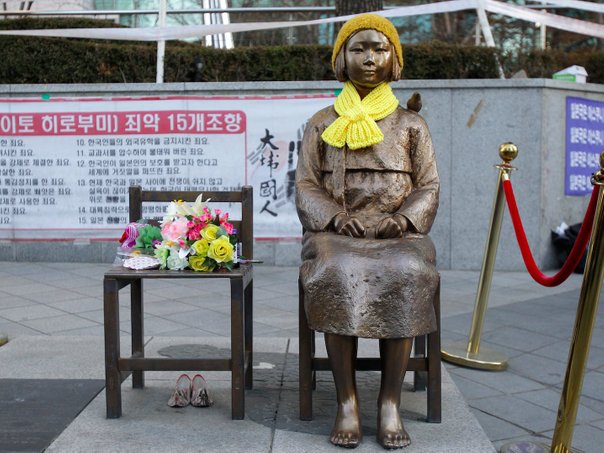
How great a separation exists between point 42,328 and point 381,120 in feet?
11.2

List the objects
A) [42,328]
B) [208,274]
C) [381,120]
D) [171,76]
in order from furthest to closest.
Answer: [171,76] → [42,328] → [381,120] → [208,274]

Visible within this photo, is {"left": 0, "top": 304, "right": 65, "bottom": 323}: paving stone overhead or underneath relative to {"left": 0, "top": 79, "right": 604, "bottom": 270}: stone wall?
underneath

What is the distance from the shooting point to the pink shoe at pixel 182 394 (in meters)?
3.67

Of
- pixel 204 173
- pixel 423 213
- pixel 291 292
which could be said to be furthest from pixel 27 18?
pixel 423 213

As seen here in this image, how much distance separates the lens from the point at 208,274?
3406 mm

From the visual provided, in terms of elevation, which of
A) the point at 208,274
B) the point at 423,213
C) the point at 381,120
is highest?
the point at 381,120

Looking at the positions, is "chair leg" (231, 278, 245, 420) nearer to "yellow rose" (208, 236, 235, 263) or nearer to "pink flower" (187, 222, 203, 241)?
"yellow rose" (208, 236, 235, 263)

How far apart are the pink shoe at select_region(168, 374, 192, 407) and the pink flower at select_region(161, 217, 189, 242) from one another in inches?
30.3

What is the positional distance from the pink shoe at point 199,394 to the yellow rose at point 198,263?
65 cm

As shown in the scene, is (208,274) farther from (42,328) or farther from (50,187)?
(50,187)

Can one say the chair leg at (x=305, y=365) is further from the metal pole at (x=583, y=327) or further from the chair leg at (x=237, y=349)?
the metal pole at (x=583, y=327)

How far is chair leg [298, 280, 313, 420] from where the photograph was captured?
3.41m

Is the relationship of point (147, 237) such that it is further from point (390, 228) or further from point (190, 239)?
point (390, 228)

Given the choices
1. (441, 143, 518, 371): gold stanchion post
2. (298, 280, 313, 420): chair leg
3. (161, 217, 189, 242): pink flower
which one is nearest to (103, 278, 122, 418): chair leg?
(161, 217, 189, 242): pink flower
